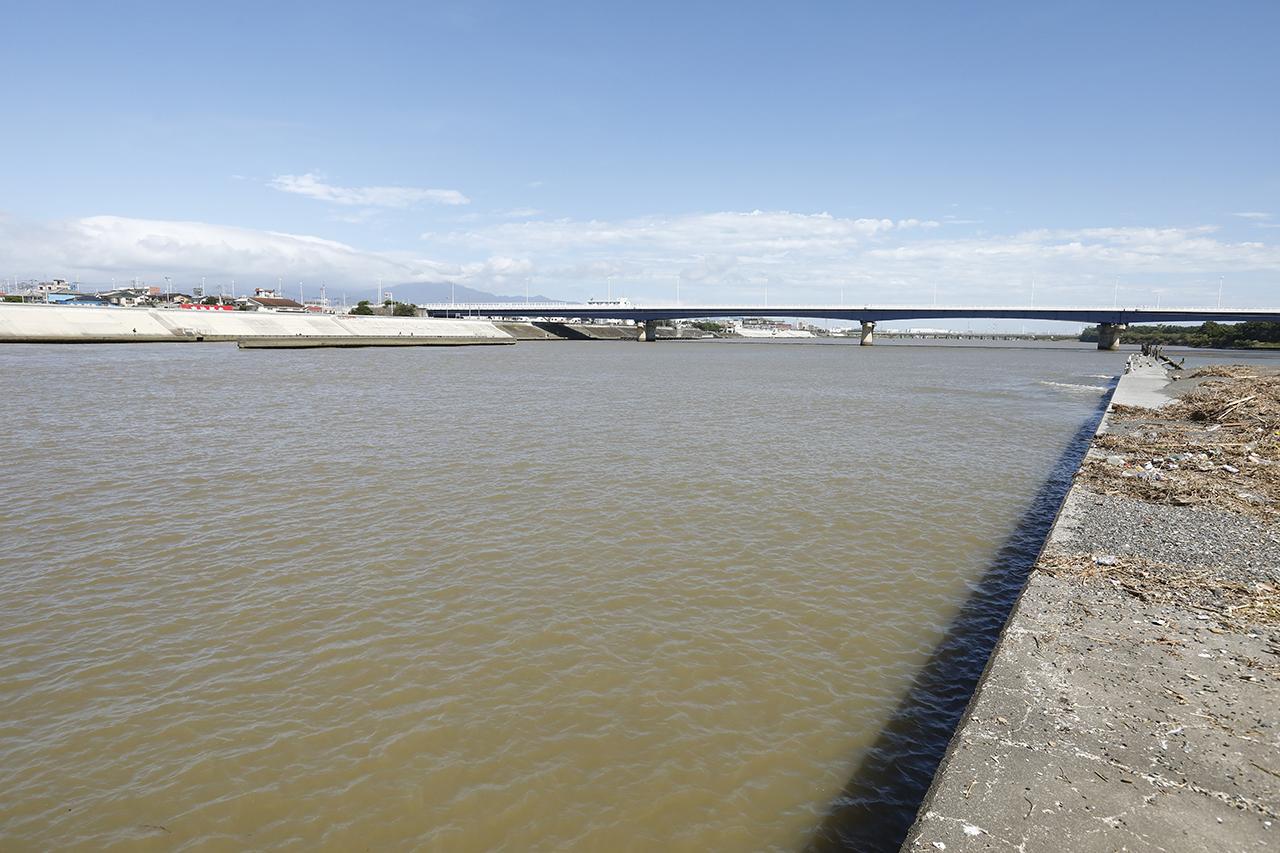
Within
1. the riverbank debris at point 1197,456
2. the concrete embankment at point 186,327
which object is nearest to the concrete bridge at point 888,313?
the concrete embankment at point 186,327

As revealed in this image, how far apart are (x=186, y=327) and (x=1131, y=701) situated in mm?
111866

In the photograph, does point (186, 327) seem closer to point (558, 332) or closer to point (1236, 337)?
point (558, 332)

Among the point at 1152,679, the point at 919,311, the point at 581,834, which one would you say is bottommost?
the point at 581,834

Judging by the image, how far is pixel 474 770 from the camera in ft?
20.1

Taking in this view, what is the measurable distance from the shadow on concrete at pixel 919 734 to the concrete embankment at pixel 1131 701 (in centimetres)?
91

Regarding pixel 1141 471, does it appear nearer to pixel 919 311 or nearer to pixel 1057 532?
pixel 1057 532

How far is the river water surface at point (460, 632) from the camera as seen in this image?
5738 millimetres

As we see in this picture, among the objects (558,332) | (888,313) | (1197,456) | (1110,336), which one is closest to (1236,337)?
(1110,336)

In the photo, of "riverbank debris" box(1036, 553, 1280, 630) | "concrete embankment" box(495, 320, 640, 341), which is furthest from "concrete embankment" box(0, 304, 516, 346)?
"riverbank debris" box(1036, 553, 1280, 630)

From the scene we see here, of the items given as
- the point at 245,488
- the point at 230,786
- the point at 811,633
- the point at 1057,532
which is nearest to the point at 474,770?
the point at 230,786

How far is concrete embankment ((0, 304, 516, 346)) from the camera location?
7812 cm

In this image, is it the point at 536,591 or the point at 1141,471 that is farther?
the point at 1141,471

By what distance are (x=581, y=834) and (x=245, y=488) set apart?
13.1 meters

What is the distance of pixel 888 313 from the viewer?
13375 centimetres
